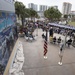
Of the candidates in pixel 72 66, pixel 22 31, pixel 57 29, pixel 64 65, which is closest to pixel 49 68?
pixel 64 65

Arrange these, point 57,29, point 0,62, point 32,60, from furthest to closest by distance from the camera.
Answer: point 57,29, point 32,60, point 0,62

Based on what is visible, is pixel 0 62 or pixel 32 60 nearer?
pixel 0 62

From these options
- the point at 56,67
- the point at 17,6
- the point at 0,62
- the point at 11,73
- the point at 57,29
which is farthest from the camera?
the point at 57,29

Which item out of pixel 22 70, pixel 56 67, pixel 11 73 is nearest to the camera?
pixel 11 73

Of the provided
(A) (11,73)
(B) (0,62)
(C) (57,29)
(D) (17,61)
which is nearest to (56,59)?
(D) (17,61)

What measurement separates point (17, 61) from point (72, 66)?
411 centimetres

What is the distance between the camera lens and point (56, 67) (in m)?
6.99

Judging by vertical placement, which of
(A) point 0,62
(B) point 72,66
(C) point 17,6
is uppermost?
(C) point 17,6

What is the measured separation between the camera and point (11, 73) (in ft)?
18.7

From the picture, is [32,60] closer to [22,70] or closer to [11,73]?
[22,70]

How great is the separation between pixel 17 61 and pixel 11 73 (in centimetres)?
170

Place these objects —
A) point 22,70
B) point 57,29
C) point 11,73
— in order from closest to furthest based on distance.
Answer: point 11,73 < point 22,70 < point 57,29

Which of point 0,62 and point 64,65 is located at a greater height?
point 0,62

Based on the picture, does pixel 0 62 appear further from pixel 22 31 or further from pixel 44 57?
pixel 22 31
